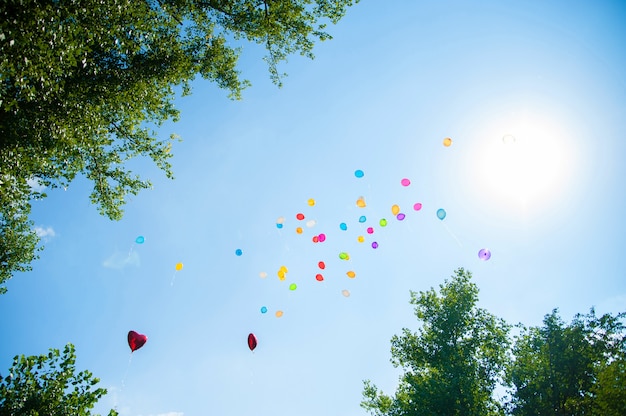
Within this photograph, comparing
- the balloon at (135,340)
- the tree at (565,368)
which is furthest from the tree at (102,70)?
the tree at (565,368)

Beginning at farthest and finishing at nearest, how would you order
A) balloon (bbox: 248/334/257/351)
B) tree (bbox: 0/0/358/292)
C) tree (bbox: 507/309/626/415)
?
tree (bbox: 507/309/626/415), balloon (bbox: 248/334/257/351), tree (bbox: 0/0/358/292)

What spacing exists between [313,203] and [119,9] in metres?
8.39

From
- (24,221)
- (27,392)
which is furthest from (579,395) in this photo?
(24,221)

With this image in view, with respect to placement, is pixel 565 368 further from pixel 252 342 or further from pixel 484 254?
pixel 252 342

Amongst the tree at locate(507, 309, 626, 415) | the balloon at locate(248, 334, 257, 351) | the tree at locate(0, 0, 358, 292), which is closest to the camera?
the tree at locate(0, 0, 358, 292)

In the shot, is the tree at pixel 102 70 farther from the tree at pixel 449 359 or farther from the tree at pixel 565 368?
the tree at pixel 565 368

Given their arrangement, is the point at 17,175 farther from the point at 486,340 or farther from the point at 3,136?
the point at 486,340

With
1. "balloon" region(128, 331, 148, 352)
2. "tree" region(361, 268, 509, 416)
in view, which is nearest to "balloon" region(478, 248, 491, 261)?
"tree" region(361, 268, 509, 416)

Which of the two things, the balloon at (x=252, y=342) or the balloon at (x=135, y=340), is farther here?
the balloon at (x=252, y=342)

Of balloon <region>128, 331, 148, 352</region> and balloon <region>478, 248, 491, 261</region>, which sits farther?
balloon <region>478, 248, 491, 261</region>

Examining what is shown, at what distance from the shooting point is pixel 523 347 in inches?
564

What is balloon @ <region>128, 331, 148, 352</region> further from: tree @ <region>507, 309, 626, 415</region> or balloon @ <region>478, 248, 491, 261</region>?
tree @ <region>507, 309, 626, 415</region>

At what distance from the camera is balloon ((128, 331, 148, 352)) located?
870 cm

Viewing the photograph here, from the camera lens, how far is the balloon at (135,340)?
8.70 m
